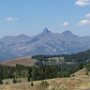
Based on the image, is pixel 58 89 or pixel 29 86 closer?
pixel 58 89

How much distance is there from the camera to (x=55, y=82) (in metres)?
124

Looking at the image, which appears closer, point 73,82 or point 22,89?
point 22,89

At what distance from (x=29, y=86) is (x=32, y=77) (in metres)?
80.0

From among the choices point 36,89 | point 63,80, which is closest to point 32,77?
point 63,80

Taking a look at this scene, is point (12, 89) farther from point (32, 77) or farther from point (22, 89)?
point (32, 77)

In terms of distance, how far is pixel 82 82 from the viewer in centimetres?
12181

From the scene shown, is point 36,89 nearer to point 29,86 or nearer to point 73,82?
point 29,86

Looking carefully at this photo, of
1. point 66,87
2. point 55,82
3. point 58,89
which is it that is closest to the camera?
point 58,89

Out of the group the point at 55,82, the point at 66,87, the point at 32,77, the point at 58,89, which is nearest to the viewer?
the point at 58,89

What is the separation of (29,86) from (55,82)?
384 inches

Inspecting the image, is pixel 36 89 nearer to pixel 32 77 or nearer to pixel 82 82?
pixel 82 82

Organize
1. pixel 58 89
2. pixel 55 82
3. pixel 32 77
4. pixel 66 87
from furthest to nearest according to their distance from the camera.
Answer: pixel 32 77 < pixel 55 82 < pixel 66 87 < pixel 58 89

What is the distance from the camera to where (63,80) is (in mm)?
126375

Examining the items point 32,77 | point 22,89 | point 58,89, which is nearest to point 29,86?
point 22,89
